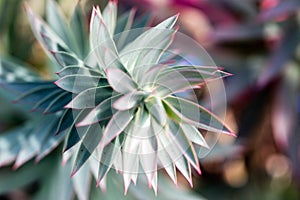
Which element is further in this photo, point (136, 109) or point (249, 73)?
point (249, 73)

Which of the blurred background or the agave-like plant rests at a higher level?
the agave-like plant

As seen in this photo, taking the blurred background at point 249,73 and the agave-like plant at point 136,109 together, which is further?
the blurred background at point 249,73

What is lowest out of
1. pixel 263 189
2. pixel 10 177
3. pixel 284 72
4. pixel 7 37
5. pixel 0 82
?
pixel 263 189

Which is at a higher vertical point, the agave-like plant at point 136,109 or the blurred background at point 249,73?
the agave-like plant at point 136,109

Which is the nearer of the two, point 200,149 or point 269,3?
point 200,149

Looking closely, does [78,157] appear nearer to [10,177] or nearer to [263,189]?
[10,177]

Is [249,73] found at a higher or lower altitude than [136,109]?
lower

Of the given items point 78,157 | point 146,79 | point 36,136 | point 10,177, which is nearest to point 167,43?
point 146,79

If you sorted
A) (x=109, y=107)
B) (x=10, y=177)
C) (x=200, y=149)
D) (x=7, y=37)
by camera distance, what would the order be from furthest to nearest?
(x=7, y=37), (x=10, y=177), (x=200, y=149), (x=109, y=107)
